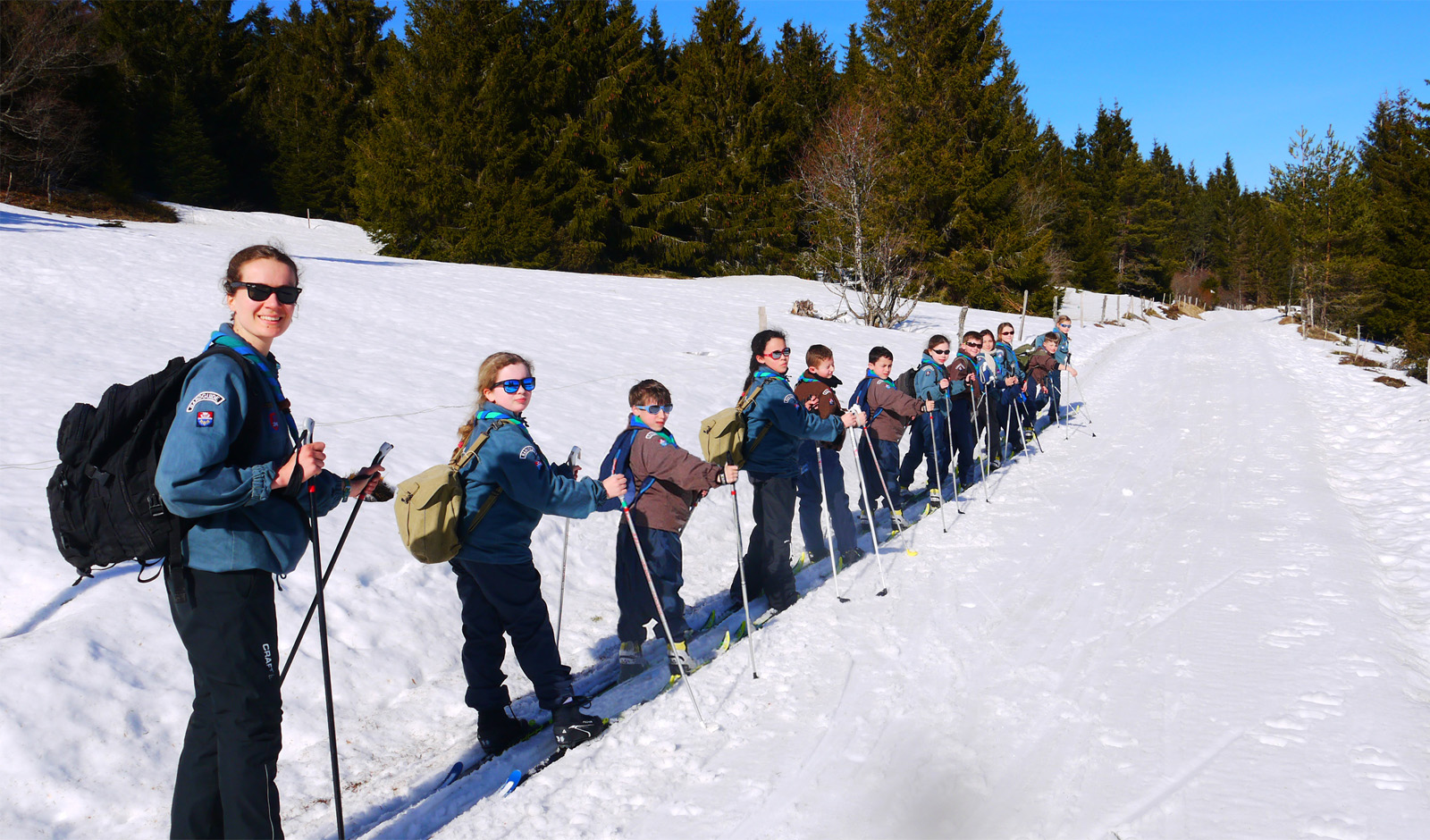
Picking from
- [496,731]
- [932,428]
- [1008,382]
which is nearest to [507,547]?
[496,731]

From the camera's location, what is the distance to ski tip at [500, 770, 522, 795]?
12.7 feet

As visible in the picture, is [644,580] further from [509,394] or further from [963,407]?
[963,407]

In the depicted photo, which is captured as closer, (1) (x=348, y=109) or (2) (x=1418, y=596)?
(2) (x=1418, y=596)

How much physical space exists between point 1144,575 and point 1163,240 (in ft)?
234

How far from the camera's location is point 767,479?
6340 millimetres

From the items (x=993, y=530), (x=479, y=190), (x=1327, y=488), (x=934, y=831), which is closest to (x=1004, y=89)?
(x=479, y=190)

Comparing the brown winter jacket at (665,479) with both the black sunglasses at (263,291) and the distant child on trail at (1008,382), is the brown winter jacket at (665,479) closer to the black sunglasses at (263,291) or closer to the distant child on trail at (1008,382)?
Result: the black sunglasses at (263,291)

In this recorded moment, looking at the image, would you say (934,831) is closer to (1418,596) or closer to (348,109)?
(1418,596)

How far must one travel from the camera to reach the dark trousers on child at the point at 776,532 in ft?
20.5

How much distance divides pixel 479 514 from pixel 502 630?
0.72 m

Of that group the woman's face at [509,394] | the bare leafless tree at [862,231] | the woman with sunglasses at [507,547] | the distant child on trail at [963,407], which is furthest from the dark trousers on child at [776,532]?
the bare leafless tree at [862,231]

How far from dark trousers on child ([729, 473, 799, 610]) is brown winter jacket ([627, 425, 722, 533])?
981 mm

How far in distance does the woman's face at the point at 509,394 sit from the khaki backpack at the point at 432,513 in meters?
0.43

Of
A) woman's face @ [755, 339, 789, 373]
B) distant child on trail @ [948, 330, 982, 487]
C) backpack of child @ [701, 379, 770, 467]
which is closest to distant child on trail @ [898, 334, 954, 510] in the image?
distant child on trail @ [948, 330, 982, 487]
